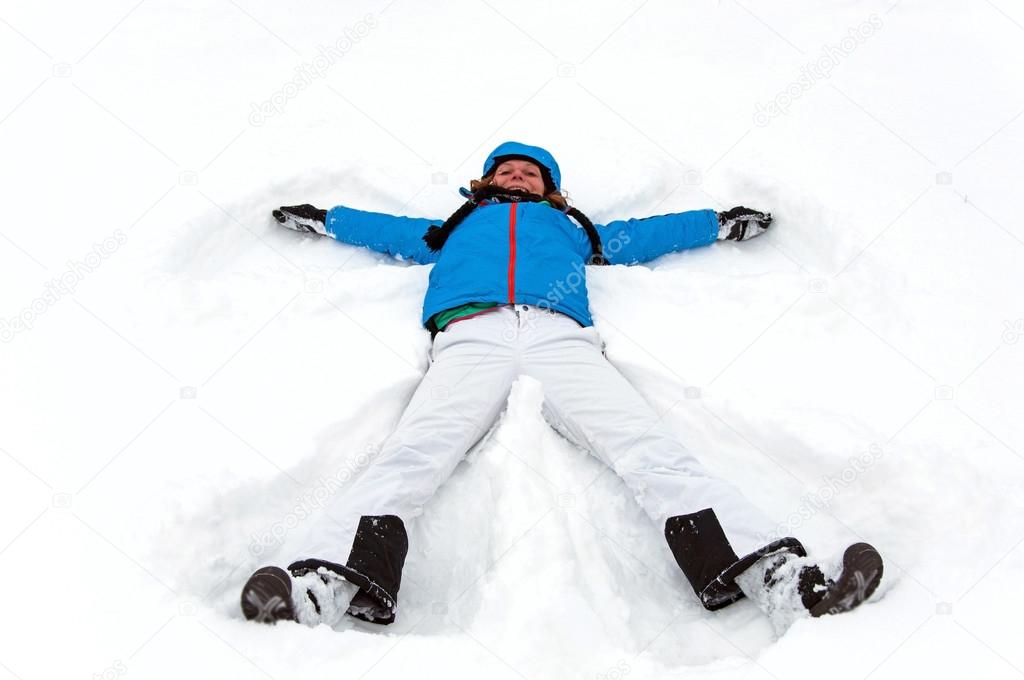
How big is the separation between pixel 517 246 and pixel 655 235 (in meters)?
0.64

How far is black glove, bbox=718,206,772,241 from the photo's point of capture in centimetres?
283

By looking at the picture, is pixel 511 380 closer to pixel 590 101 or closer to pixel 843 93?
pixel 590 101

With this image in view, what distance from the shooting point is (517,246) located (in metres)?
2.48

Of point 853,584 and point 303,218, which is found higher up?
point 853,584

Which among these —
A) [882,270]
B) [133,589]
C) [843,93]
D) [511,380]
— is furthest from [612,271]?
[133,589]

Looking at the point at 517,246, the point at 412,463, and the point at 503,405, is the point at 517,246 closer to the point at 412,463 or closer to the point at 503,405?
the point at 503,405

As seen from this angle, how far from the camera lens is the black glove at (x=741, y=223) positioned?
2834 millimetres

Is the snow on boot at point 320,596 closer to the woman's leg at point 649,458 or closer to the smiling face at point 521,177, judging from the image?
the woman's leg at point 649,458

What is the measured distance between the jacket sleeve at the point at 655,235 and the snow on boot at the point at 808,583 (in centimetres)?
140

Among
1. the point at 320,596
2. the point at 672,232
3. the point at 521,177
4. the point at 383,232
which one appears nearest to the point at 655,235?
the point at 672,232

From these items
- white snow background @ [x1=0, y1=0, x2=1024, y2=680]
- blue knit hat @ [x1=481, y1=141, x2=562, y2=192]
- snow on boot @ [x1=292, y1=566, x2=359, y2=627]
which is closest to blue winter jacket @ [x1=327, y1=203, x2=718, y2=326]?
white snow background @ [x1=0, y1=0, x2=1024, y2=680]

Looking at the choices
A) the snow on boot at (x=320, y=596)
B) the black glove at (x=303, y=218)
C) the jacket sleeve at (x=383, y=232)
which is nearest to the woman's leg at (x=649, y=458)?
the jacket sleeve at (x=383, y=232)

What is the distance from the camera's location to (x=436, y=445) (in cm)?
200

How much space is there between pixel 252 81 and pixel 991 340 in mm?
3409
